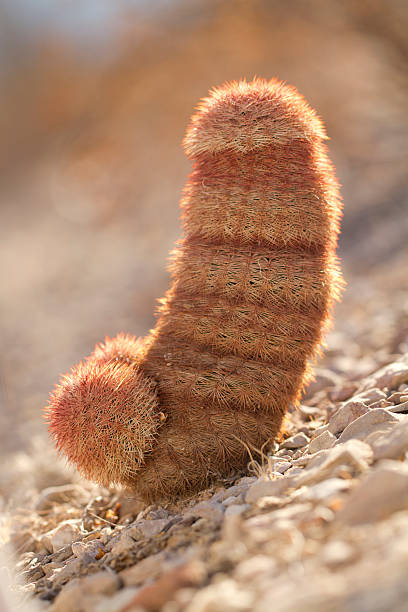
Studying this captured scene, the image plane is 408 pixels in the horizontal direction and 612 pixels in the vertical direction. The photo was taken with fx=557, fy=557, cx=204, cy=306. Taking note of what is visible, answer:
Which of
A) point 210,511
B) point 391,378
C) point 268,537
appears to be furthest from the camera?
point 391,378

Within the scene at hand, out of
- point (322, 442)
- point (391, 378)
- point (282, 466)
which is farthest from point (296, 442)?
point (391, 378)

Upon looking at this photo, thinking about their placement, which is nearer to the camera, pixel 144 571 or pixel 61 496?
pixel 144 571

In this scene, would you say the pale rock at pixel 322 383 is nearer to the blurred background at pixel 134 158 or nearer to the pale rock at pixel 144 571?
the blurred background at pixel 134 158

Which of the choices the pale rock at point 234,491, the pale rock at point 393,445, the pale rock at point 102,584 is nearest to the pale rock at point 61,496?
the pale rock at point 234,491

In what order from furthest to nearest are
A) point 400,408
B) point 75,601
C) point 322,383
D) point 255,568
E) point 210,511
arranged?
1. point 322,383
2. point 400,408
3. point 210,511
4. point 75,601
5. point 255,568

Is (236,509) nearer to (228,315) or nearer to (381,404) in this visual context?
(228,315)

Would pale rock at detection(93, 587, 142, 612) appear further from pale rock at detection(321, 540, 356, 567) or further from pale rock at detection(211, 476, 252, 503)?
pale rock at detection(211, 476, 252, 503)
